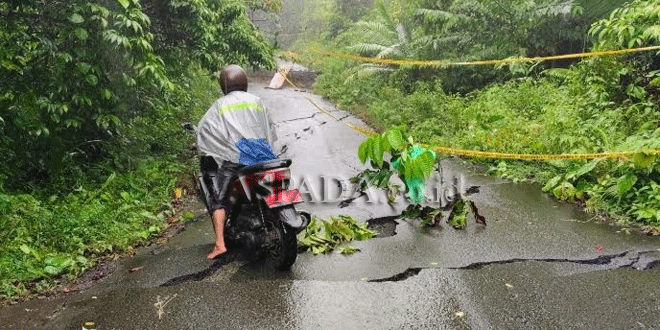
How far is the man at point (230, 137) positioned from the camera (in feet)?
15.6

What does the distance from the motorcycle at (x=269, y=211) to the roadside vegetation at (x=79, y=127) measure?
1.55 m

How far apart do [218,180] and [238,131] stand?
529mm

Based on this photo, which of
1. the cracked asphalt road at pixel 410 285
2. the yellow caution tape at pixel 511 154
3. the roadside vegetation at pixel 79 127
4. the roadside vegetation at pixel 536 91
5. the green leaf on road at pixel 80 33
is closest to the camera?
the cracked asphalt road at pixel 410 285

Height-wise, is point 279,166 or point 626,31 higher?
point 626,31

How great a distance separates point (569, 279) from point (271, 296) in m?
2.44

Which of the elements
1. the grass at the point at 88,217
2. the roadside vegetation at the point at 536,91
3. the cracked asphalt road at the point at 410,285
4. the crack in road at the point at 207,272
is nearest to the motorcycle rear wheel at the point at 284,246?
the cracked asphalt road at the point at 410,285

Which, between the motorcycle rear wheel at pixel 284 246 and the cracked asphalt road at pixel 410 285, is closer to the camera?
the cracked asphalt road at pixel 410 285

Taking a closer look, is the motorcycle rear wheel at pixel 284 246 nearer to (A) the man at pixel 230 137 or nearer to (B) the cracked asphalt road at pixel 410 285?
(B) the cracked asphalt road at pixel 410 285

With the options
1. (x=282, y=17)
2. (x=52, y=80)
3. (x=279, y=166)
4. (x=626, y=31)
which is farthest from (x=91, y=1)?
(x=282, y=17)

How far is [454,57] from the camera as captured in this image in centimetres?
1273

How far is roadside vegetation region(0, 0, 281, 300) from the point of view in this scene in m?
5.27

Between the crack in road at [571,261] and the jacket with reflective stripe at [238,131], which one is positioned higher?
the jacket with reflective stripe at [238,131]

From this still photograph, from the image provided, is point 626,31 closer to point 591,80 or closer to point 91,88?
point 591,80

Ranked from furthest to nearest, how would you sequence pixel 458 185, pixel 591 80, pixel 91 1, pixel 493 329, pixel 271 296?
pixel 591 80
pixel 458 185
pixel 91 1
pixel 271 296
pixel 493 329
